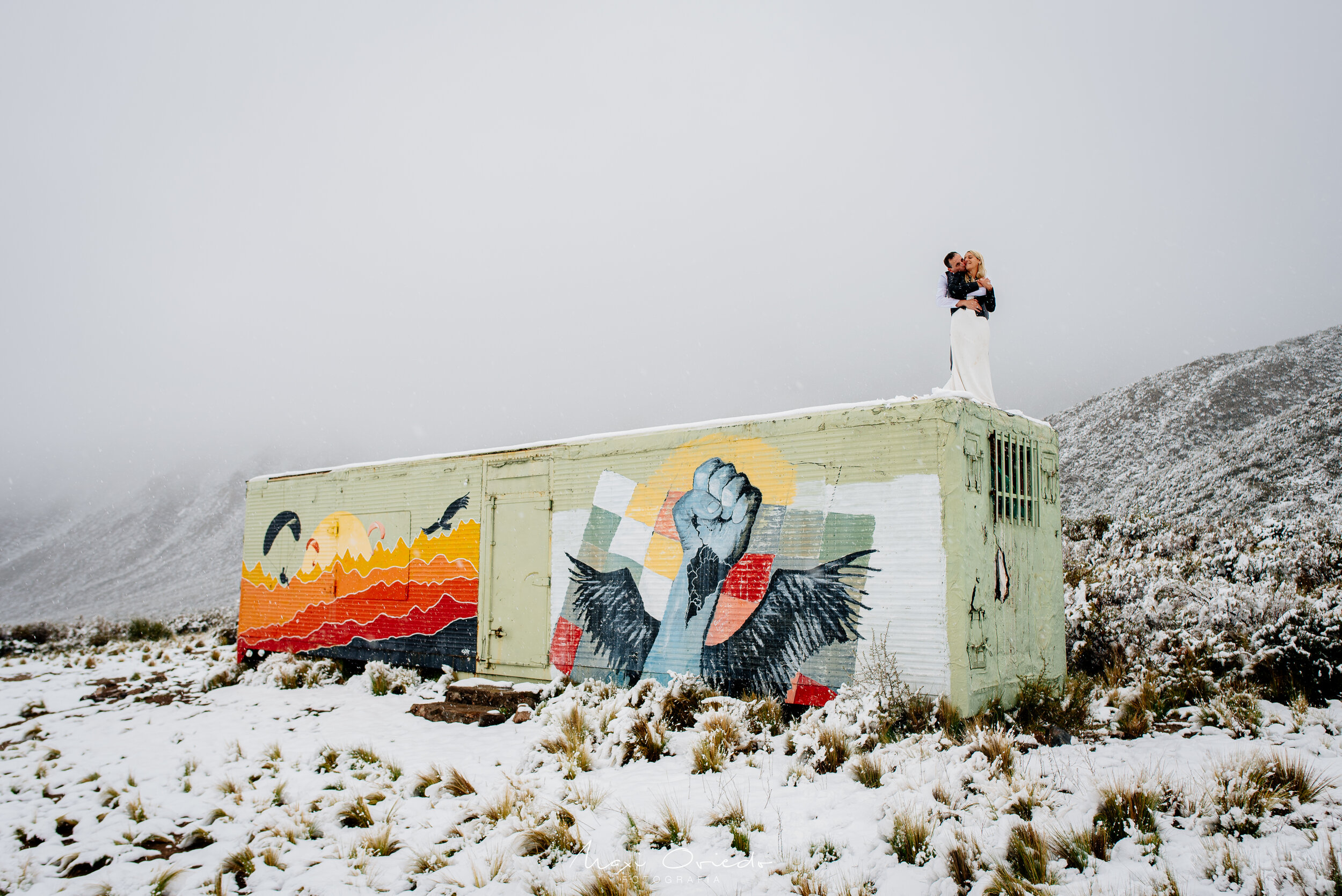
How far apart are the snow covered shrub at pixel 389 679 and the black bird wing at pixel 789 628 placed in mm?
4530

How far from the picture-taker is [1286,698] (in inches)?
252

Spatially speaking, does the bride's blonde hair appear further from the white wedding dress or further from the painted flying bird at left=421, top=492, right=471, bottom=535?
the painted flying bird at left=421, top=492, right=471, bottom=535

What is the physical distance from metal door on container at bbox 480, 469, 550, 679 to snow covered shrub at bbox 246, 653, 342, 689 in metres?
2.97

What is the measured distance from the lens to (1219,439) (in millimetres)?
30281

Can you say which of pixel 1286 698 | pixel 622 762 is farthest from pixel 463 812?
pixel 1286 698

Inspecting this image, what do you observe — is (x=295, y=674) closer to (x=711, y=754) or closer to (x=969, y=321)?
(x=711, y=754)

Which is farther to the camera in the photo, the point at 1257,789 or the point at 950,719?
the point at 950,719

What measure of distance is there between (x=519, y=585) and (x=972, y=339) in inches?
227

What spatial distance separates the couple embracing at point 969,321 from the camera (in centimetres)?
737

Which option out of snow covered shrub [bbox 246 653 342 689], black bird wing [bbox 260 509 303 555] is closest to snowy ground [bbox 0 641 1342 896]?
snow covered shrub [bbox 246 653 342 689]

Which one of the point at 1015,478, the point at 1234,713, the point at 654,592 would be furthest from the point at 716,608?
the point at 1234,713

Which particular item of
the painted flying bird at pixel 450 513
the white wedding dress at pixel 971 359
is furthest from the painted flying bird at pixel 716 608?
the painted flying bird at pixel 450 513

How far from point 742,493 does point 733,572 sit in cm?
77

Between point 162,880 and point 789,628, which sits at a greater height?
point 789,628
